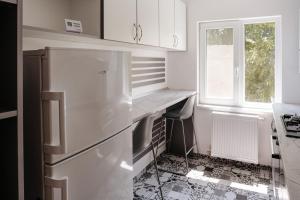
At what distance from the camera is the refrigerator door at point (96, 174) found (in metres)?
1.13

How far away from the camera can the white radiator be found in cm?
310

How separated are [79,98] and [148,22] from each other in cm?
142

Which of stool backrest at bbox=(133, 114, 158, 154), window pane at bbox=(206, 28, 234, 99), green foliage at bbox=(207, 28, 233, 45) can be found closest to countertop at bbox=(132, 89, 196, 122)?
stool backrest at bbox=(133, 114, 158, 154)

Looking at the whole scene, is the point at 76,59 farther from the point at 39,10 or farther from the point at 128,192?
the point at 128,192

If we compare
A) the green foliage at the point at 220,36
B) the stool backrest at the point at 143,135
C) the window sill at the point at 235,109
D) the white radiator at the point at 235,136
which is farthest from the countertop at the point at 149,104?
the green foliage at the point at 220,36

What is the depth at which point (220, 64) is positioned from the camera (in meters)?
3.46

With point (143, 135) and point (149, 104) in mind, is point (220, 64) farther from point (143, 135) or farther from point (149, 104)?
point (143, 135)

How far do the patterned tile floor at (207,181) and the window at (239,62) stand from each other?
0.87 m

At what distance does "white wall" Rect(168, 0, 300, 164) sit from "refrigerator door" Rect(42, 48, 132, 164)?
2.10m

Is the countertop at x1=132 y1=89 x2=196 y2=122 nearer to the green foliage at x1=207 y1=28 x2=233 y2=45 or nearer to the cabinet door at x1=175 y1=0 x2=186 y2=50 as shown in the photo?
the cabinet door at x1=175 y1=0 x2=186 y2=50

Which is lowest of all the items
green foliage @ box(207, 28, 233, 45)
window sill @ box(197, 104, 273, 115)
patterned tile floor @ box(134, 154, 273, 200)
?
patterned tile floor @ box(134, 154, 273, 200)

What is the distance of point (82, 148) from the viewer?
49.5 inches

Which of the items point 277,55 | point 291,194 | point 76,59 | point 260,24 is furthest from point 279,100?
point 76,59

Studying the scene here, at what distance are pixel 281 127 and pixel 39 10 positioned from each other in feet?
6.13
